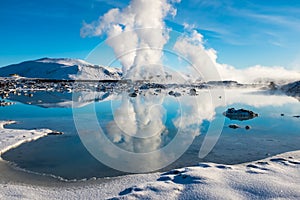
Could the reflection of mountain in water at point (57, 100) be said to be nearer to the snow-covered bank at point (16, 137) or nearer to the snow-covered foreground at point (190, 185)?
the snow-covered bank at point (16, 137)

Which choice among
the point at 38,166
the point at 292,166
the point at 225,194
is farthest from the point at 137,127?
the point at 225,194

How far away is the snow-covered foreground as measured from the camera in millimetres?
6773

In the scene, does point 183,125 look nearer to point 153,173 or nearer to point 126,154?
point 126,154

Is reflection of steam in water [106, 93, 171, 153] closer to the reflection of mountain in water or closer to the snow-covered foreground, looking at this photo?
the snow-covered foreground

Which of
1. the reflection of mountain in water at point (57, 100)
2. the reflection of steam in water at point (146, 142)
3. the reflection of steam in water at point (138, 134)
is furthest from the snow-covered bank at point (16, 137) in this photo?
the reflection of mountain in water at point (57, 100)

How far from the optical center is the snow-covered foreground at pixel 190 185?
677 cm

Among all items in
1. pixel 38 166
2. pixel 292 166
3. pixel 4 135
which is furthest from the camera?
pixel 4 135

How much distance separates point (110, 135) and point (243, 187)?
943 centimetres

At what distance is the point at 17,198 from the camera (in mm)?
7355

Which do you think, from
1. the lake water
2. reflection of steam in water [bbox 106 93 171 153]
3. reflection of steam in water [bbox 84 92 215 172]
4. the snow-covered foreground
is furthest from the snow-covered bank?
the snow-covered foreground

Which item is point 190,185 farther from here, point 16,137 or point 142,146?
point 16,137

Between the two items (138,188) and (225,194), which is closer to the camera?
(225,194)

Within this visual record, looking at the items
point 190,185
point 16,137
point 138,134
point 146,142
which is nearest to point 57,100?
point 16,137

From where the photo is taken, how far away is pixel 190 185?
7.33 m
